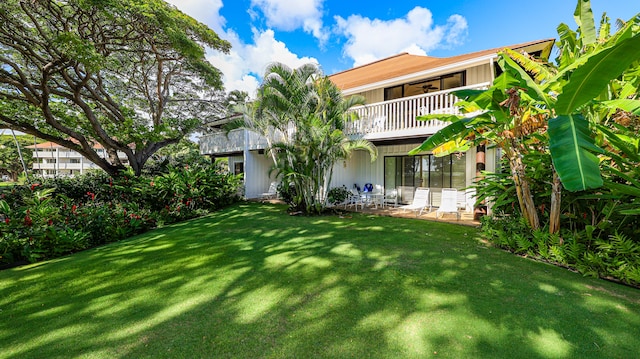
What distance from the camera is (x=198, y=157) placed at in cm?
2992

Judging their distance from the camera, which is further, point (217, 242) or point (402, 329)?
point (217, 242)

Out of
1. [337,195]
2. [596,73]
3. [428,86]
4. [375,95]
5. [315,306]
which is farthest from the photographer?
[375,95]

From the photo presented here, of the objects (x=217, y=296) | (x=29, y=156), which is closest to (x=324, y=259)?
(x=217, y=296)

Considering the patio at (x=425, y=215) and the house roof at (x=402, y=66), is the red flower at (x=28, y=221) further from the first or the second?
the house roof at (x=402, y=66)

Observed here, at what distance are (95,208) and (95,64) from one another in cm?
565

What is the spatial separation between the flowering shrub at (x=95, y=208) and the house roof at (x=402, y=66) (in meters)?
8.53

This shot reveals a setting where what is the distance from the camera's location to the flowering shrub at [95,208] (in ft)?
19.9

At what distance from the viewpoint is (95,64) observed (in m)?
9.67

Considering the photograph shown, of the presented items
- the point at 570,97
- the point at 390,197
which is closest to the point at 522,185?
the point at 570,97

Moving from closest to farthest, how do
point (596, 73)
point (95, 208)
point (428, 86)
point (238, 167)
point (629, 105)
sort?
point (596, 73), point (629, 105), point (95, 208), point (428, 86), point (238, 167)

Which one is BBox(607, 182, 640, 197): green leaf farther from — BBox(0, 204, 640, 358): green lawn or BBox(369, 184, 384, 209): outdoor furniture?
BBox(369, 184, 384, 209): outdoor furniture

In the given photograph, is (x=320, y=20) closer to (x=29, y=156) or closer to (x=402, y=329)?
(x=402, y=329)

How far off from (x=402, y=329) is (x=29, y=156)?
7556 cm

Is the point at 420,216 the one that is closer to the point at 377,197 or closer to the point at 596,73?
the point at 377,197
